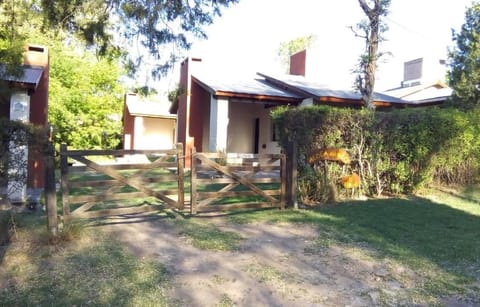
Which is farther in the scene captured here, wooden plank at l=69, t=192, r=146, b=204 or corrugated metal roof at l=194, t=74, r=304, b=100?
corrugated metal roof at l=194, t=74, r=304, b=100

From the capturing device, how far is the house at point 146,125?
90.8 feet

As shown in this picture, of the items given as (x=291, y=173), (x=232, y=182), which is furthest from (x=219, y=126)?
(x=232, y=182)

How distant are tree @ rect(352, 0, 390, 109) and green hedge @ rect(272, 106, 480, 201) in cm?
217

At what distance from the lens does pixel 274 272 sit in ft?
16.5

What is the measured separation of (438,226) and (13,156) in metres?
6.76

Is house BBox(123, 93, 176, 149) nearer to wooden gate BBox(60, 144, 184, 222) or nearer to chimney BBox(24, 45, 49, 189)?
chimney BBox(24, 45, 49, 189)

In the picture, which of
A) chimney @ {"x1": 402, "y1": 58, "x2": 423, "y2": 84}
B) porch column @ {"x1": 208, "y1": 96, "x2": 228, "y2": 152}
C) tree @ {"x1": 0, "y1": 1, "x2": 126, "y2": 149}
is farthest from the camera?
chimney @ {"x1": 402, "y1": 58, "x2": 423, "y2": 84}

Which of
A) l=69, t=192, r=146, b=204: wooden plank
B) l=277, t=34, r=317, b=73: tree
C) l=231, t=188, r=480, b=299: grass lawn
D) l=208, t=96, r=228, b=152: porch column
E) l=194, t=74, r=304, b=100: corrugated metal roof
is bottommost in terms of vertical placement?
l=231, t=188, r=480, b=299: grass lawn

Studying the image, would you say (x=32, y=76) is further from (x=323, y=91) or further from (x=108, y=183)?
(x=323, y=91)

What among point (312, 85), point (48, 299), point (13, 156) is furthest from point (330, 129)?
point (312, 85)

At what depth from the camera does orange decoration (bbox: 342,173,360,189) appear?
31.9 ft

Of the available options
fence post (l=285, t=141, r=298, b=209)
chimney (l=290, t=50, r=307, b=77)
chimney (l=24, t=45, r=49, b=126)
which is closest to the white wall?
chimney (l=290, t=50, r=307, b=77)

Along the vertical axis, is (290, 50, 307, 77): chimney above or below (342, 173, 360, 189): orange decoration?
above

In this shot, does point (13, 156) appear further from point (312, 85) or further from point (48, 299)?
point (312, 85)
